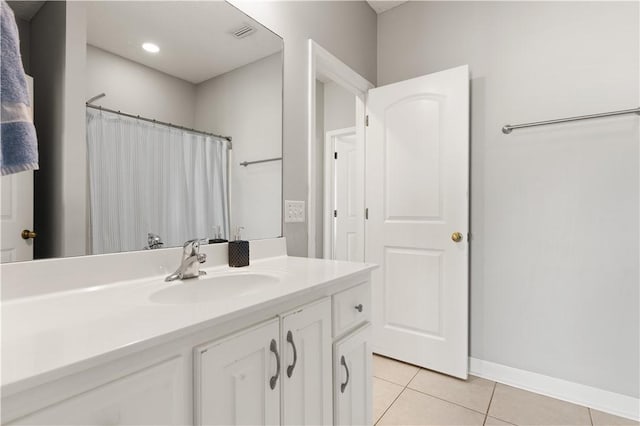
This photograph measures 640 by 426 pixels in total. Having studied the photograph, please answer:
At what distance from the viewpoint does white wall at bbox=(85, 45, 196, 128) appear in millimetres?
1029

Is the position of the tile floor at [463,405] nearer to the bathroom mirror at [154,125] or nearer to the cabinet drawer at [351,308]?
the cabinet drawer at [351,308]

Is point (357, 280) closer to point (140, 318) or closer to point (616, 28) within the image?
point (140, 318)

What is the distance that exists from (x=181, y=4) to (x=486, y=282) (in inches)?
86.6

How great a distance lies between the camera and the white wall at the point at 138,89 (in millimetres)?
1029

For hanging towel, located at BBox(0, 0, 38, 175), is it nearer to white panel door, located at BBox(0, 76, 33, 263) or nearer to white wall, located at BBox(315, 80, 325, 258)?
white panel door, located at BBox(0, 76, 33, 263)

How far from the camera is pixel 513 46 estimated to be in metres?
2.00

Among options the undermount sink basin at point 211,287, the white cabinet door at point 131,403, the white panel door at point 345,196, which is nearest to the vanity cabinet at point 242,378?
the white cabinet door at point 131,403

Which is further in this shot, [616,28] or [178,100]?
[616,28]

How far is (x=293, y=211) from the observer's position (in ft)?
5.64

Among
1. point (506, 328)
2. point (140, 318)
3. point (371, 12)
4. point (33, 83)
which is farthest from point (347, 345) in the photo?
point (371, 12)

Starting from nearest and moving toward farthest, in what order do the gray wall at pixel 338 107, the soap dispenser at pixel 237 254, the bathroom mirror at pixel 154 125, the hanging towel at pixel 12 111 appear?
the hanging towel at pixel 12 111, the bathroom mirror at pixel 154 125, the soap dispenser at pixel 237 254, the gray wall at pixel 338 107

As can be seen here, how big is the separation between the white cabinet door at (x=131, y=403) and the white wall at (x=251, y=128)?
87cm

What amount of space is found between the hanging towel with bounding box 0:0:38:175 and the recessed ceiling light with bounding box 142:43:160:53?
1.72 ft

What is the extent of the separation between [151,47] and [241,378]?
116 centimetres
